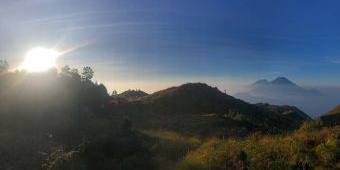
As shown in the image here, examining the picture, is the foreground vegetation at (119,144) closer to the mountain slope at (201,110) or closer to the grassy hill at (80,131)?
the grassy hill at (80,131)

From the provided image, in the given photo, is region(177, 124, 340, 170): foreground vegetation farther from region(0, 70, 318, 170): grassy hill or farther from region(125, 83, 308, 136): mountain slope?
region(125, 83, 308, 136): mountain slope

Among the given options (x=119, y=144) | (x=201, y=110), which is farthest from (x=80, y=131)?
(x=201, y=110)

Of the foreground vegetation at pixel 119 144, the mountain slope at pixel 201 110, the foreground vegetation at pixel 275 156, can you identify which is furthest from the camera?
the mountain slope at pixel 201 110

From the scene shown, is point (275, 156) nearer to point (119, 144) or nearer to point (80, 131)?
point (119, 144)

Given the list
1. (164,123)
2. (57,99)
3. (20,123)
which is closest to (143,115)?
(164,123)

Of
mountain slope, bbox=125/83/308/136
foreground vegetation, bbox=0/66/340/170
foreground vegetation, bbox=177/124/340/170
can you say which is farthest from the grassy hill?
foreground vegetation, bbox=177/124/340/170

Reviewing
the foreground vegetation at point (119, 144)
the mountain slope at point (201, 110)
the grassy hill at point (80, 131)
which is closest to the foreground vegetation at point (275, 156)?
the foreground vegetation at point (119, 144)

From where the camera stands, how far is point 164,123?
144ft

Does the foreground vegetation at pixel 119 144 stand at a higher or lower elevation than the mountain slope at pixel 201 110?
lower

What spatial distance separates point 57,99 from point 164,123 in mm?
10885

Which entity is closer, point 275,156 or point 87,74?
point 275,156

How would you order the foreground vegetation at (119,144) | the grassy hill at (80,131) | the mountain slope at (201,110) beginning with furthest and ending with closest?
the mountain slope at (201,110) → the grassy hill at (80,131) → the foreground vegetation at (119,144)

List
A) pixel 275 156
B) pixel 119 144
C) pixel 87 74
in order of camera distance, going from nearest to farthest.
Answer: pixel 275 156 < pixel 119 144 < pixel 87 74

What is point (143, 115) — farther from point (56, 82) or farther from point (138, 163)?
point (138, 163)
